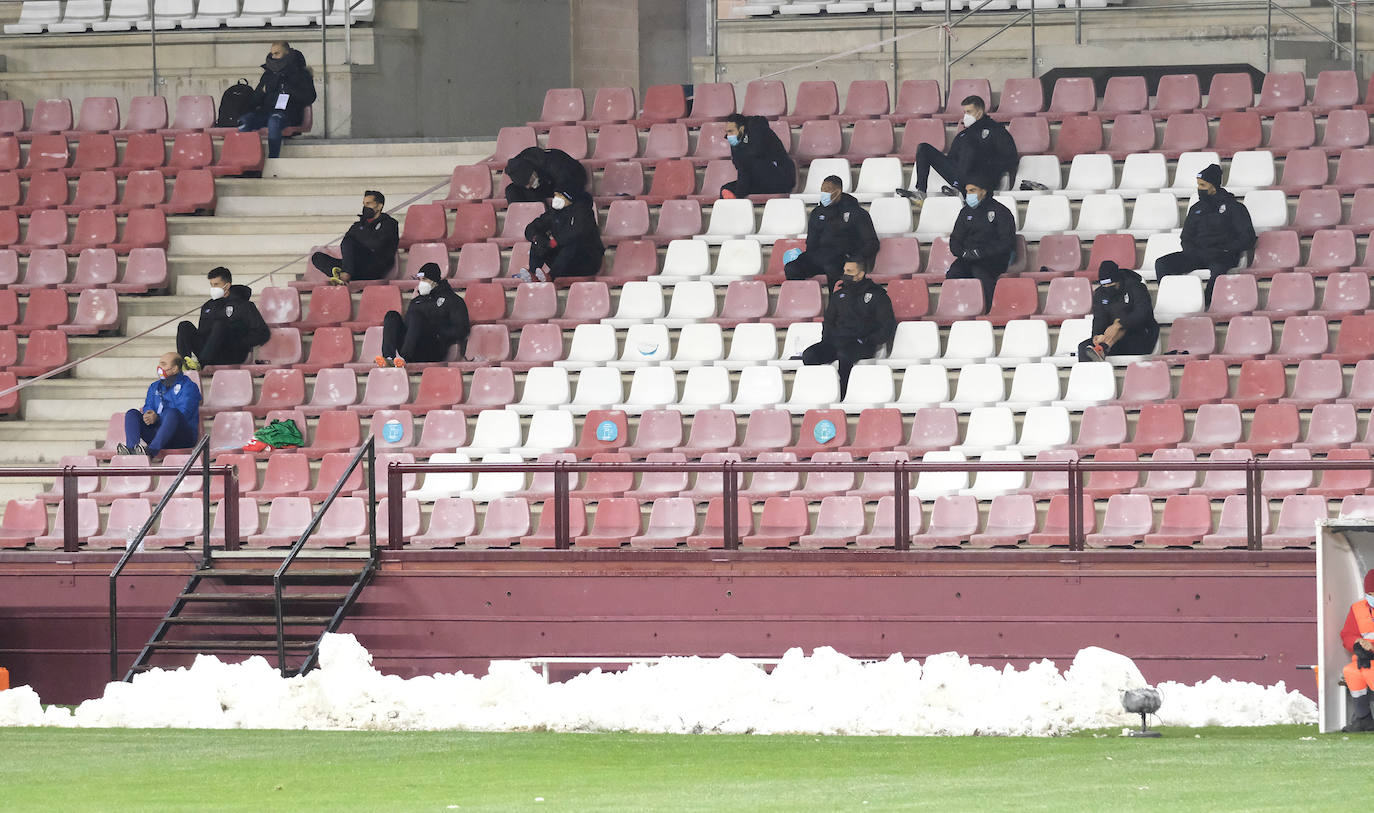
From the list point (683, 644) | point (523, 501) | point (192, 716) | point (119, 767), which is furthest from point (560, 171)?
A: point (119, 767)

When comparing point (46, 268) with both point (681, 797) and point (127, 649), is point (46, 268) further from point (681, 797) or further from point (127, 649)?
point (681, 797)

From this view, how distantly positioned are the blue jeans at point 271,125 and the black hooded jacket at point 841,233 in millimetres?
6394

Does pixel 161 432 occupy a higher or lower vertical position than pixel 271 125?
lower

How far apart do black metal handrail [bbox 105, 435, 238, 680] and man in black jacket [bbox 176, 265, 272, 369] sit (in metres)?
2.92

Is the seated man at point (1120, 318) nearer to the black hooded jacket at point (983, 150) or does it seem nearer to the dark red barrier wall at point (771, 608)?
the black hooded jacket at point (983, 150)

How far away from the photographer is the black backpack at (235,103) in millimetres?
22141

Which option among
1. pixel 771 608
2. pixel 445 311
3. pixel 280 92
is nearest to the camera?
pixel 771 608

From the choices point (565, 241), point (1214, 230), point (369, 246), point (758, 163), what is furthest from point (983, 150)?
point (369, 246)

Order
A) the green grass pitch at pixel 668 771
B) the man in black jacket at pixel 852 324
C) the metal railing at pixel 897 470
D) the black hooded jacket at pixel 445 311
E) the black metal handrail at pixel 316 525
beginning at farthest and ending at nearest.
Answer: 1. the black hooded jacket at pixel 445 311
2. the man in black jacket at pixel 852 324
3. the black metal handrail at pixel 316 525
4. the metal railing at pixel 897 470
5. the green grass pitch at pixel 668 771

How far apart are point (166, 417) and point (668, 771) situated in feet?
25.3

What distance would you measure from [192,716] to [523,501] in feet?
10.6

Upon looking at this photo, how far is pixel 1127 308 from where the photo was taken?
1667cm

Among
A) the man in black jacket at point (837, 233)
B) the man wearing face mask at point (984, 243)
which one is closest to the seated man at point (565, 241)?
the man in black jacket at point (837, 233)

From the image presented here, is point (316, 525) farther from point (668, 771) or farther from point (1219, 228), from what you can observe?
point (1219, 228)
